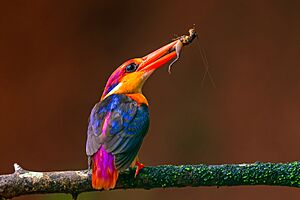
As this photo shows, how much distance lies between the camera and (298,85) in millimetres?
4449

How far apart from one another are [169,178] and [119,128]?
253 mm

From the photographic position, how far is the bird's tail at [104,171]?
248 centimetres

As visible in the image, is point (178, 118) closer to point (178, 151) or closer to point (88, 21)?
point (178, 151)

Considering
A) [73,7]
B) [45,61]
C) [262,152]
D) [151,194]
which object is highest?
[73,7]

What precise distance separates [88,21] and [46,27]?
9.1 inches

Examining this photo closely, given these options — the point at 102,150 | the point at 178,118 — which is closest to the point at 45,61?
the point at 178,118

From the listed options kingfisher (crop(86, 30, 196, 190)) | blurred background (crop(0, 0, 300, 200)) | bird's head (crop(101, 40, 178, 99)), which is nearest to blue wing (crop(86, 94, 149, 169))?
kingfisher (crop(86, 30, 196, 190))

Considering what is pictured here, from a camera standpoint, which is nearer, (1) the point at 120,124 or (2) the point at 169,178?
(2) the point at 169,178

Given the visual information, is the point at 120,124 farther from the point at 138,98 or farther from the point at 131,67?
the point at 131,67

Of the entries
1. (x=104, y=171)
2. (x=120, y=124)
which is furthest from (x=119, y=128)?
(x=104, y=171)

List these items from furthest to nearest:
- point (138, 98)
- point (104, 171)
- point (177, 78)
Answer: point (177, 78), point (138, 98), point (104, 171)

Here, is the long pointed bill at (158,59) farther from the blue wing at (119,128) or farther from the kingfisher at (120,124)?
the blue wing at (119,128)

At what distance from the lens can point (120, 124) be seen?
268cm

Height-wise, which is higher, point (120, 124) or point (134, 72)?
point (134, 72)
